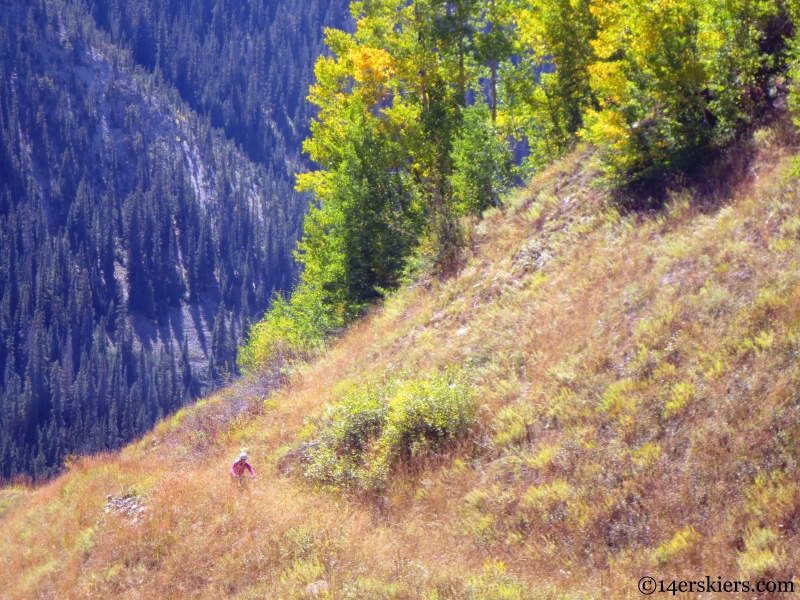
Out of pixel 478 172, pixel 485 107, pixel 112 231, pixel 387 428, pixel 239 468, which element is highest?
pixel 485 107

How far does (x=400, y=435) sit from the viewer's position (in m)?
10.1

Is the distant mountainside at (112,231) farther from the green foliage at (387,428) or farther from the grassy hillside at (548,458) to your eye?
the green foliage at (387,428)

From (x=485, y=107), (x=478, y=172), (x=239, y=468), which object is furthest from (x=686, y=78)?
(x=485, y=107)

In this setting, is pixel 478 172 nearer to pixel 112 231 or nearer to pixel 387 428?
pixel 387 428

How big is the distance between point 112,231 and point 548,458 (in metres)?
178

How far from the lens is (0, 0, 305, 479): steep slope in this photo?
142m

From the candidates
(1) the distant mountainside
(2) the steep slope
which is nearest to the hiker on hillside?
(2) the steep slope

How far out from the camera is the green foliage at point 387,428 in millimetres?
9828

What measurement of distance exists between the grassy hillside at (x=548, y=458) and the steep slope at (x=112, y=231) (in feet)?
417

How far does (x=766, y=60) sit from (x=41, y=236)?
576 ft

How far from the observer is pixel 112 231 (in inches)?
6649

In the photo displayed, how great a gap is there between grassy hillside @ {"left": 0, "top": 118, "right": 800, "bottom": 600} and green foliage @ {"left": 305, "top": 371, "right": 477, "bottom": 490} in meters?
0.09

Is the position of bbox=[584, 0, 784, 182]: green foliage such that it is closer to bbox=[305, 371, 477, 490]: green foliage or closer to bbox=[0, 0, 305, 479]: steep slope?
bbox=[305, 371, 477, 490]: green foliage

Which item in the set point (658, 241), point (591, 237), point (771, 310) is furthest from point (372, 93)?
point (771, 310)
